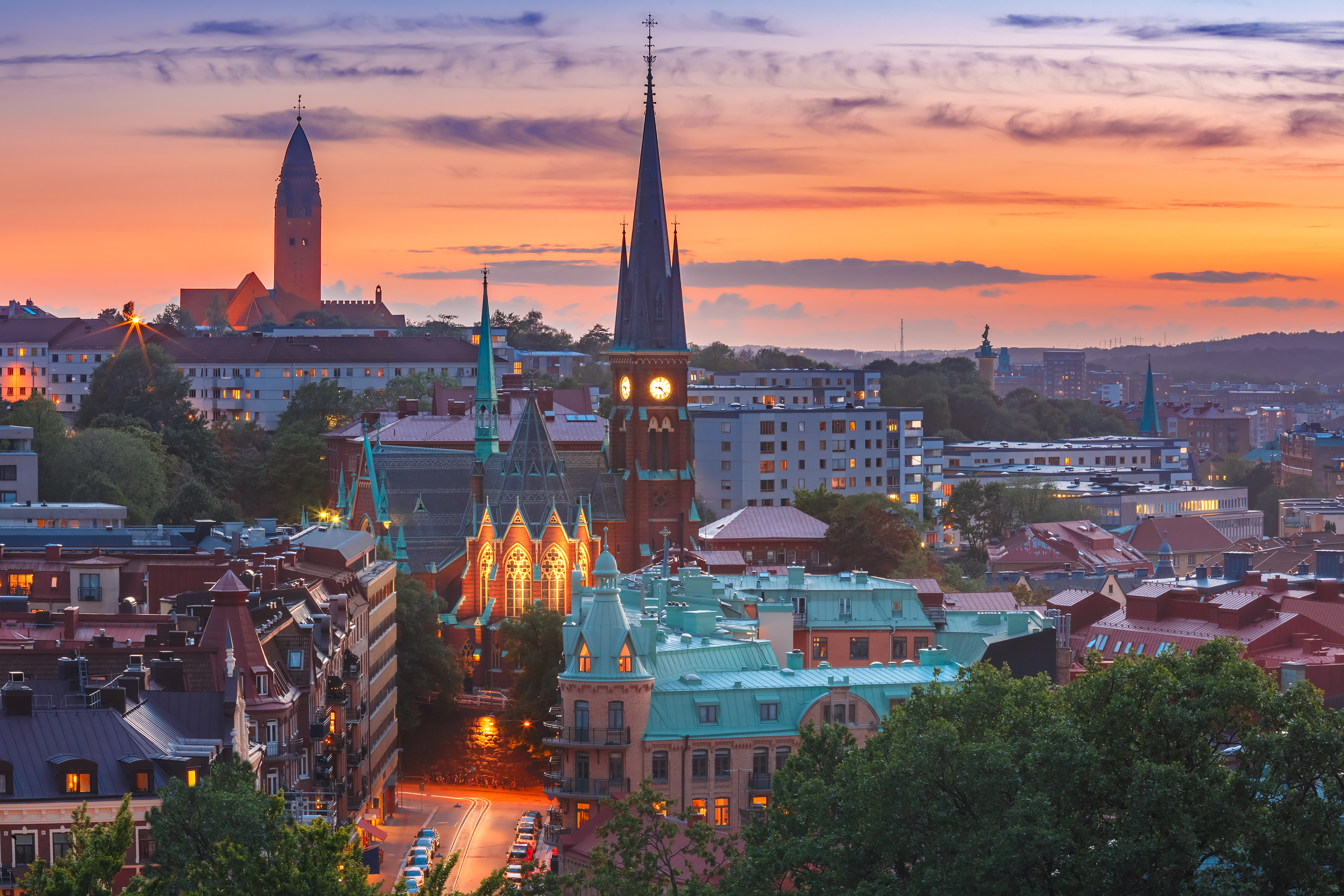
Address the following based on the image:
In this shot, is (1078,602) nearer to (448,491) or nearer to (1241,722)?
(448,491)

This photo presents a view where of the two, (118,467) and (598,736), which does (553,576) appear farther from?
(598,736)

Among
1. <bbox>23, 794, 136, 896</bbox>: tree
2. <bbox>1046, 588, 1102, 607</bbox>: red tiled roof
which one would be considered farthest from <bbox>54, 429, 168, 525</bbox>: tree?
<bbox>23, 794, 136, 896</bbox>: tree

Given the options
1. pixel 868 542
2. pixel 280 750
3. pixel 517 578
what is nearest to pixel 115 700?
pixel 280 750

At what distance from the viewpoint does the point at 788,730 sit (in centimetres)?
8850

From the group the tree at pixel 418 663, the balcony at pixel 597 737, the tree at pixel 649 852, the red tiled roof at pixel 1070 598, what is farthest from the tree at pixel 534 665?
the tree at pixel 649 852

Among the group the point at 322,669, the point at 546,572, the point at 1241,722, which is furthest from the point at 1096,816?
the point at 546,572

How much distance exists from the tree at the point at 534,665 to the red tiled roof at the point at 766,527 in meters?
34.0

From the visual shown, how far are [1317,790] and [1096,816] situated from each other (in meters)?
6.97

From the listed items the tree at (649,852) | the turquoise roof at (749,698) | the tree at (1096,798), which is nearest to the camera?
the tree at (1096,798)

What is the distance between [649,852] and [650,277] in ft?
336

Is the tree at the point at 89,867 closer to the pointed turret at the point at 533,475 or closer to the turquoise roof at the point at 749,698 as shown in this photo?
the turquoise roof at the point at 749,698

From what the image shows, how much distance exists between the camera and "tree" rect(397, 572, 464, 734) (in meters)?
130

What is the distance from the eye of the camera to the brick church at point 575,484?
6260 inches

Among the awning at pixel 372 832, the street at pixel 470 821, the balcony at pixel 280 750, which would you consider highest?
the balcony at pixel 280 750
